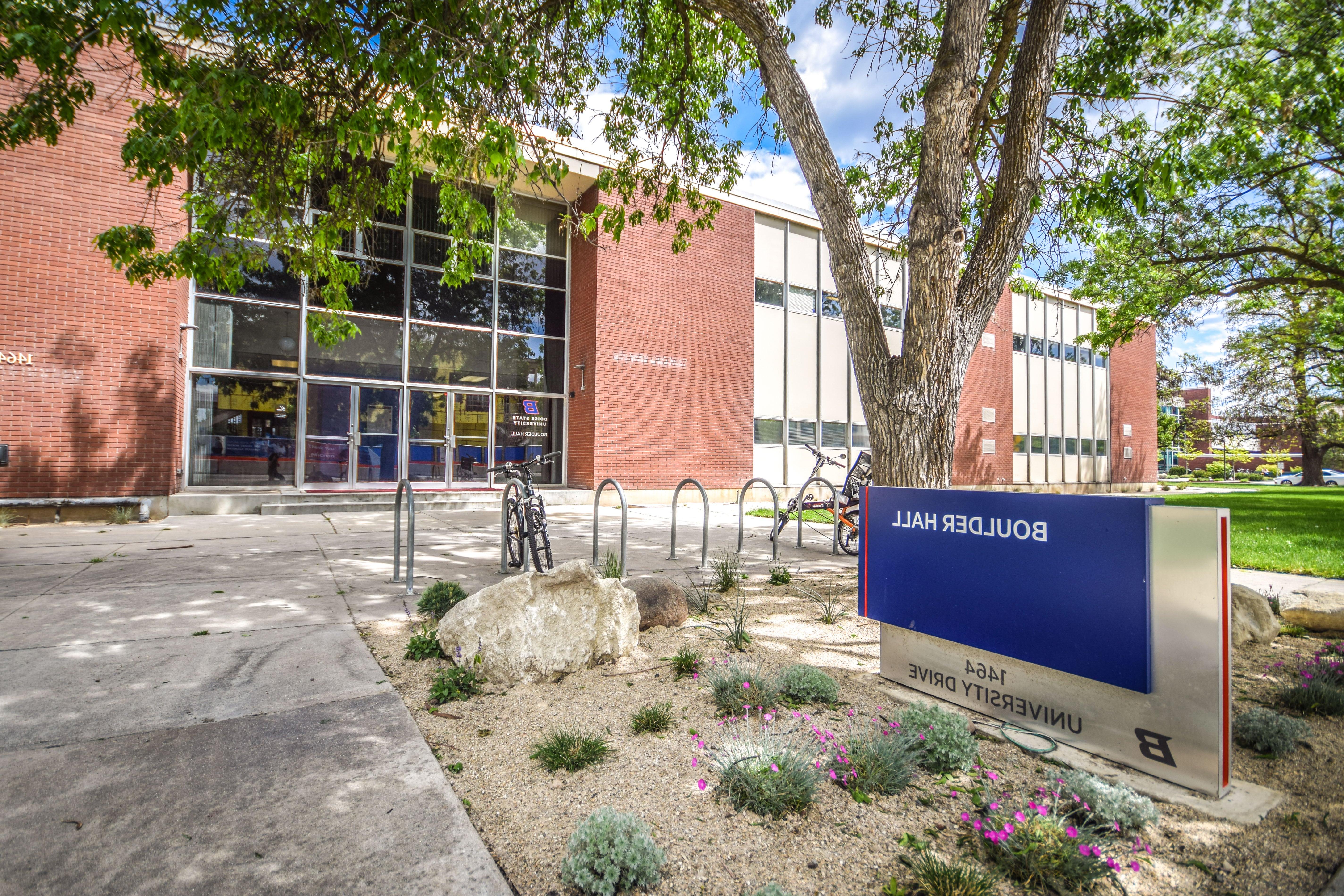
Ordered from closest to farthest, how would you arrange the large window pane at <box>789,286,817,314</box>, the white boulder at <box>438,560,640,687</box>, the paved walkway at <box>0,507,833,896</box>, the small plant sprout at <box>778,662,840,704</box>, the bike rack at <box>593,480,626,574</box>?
the paved walkway at <box>0,507,833,896</box> < the small plant sprout at <box>778,662,840,704</box> < the white boulder at <box>438,560,640,687</box> < the bike rack at <box>593,480,626,574</box> < the large window pane at <box>789,286,817,314</box>

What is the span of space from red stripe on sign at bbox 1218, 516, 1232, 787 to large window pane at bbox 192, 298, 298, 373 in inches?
566

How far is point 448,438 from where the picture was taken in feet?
46.2

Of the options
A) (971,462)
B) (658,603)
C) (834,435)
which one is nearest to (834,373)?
(834,435)

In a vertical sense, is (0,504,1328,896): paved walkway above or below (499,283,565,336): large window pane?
below

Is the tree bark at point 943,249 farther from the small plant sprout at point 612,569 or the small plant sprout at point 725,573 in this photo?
the small plant sprout at point 612,569

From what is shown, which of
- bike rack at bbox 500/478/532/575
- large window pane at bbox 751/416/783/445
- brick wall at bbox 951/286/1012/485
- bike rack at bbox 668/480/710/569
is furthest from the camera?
brick wall at bbox 951/286/1012/485

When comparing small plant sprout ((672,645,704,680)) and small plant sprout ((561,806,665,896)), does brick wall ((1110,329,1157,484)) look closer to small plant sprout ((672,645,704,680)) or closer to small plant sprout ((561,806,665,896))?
small plant sprout ((672,645,704,680))

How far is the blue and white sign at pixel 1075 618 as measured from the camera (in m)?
2.30

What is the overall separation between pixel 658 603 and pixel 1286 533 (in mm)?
11575

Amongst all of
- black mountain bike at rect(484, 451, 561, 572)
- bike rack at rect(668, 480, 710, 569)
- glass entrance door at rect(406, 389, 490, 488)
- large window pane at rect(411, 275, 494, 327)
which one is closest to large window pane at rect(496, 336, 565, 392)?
large window pane at rect(411, 275, 494, 327)

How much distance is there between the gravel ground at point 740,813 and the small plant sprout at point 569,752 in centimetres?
3

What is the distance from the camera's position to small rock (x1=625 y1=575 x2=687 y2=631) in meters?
4.28

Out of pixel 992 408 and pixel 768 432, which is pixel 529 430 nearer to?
pixel 768 432

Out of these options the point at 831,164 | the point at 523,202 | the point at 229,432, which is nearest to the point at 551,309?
the point at 523,202
